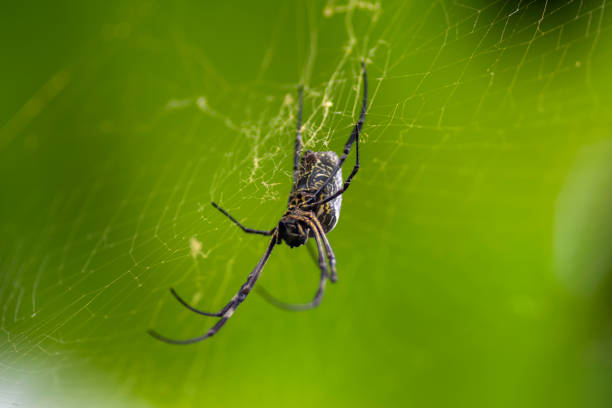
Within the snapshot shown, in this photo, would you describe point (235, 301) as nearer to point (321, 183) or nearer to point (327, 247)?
point (327, 247)

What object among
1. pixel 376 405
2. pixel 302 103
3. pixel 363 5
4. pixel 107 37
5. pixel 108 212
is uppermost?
pixel 363 5

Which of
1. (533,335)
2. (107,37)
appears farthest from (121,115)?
(533,335)

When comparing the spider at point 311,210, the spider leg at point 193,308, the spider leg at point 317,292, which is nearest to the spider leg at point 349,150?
the spider at point 311,210

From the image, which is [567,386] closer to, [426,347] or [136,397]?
[426,347]

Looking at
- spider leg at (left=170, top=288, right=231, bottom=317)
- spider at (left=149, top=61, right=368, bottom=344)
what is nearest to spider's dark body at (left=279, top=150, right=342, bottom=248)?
spider at (left=149, top=61, right=368, bottom=344)

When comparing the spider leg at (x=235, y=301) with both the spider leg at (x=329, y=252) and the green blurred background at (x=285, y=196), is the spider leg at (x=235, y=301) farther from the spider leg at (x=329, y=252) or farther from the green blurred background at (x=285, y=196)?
the spider leg at (x=329, y=252)

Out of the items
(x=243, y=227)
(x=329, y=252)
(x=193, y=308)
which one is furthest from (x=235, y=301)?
(x=329, y=252)
